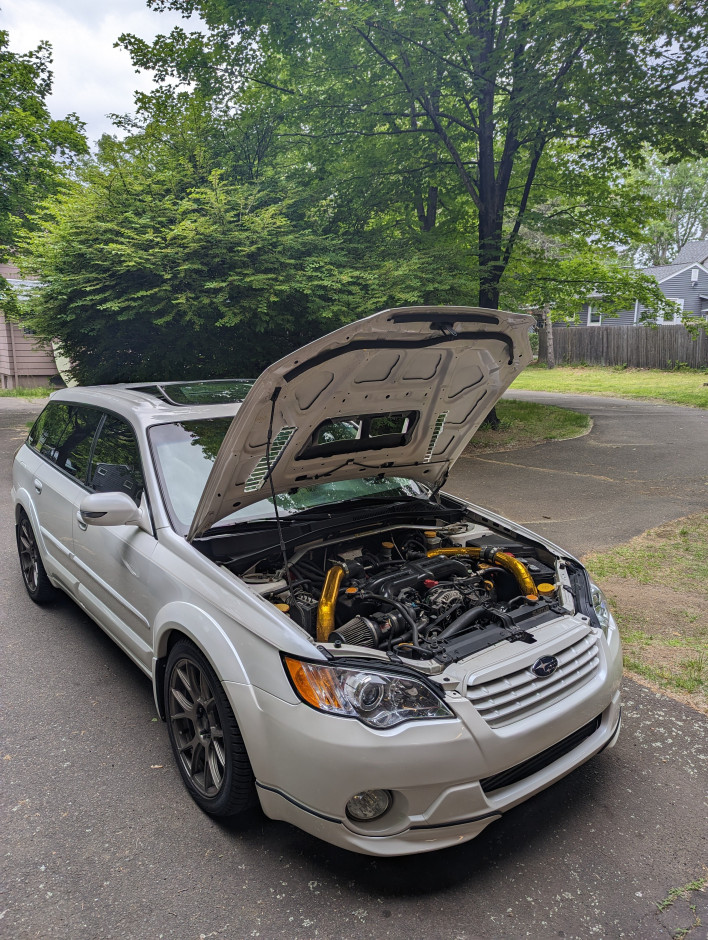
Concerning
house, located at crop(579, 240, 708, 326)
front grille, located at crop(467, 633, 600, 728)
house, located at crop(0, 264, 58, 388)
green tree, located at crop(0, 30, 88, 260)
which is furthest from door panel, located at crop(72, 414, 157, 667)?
house, located at crop(579, 240, 708, 326)

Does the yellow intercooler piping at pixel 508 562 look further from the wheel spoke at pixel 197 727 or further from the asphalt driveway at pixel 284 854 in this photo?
the wheel spoke at pixel 197 727

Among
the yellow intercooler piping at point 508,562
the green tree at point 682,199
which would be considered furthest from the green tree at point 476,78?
the green tree at point 682,199

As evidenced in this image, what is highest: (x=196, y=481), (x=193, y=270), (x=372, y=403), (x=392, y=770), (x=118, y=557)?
(x=193, y=270)

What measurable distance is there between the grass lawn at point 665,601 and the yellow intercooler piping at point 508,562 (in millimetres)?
1230

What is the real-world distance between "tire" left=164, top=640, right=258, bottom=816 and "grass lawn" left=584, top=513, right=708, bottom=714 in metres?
2.49

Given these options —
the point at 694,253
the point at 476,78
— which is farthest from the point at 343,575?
the point at 694,253

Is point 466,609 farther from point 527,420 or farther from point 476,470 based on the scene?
point 527,420

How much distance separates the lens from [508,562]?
3.29m

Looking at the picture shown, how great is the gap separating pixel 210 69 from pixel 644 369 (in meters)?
23.7

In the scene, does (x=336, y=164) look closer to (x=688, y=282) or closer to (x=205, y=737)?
(x=205, y=737)

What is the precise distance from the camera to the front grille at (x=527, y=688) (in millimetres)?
2352

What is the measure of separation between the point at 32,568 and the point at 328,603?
9.97ft

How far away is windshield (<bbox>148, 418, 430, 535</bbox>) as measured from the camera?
10.8 feet

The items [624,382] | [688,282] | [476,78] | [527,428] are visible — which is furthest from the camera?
[688,282]
